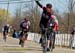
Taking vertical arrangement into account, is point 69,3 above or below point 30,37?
above

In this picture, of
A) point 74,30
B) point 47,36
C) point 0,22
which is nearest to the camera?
point 47,36

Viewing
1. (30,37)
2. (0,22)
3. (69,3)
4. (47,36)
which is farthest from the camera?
(0,22)

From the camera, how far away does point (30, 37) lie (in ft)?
156

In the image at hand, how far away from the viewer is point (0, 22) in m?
91.3

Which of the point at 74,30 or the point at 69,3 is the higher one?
the point at 69,3

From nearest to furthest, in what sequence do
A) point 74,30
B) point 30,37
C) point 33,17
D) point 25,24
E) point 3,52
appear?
point 3,52 → point 25,24 → point 74,30 → point 30,37 → point 33,17

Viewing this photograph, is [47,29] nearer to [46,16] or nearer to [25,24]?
[46,16]

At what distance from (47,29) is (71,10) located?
24746 millimetres

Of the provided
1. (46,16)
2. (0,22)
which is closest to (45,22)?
(46,16)

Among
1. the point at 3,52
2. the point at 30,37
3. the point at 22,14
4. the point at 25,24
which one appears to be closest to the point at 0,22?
the point at 22,14

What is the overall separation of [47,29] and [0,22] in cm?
7955

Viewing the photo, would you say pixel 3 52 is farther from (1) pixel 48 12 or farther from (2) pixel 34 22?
(2) pixel 34 22

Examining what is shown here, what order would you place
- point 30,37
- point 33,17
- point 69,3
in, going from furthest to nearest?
point 33,17 → point 30,37 → point 69,3

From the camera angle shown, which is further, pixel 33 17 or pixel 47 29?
pixel 33 17
